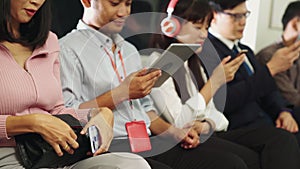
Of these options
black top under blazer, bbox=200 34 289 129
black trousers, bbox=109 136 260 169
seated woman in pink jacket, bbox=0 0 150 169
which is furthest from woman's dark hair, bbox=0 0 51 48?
black top under blazer, bbox=200 34 289 129

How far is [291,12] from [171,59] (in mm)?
1135

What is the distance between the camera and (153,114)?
5.36 feet

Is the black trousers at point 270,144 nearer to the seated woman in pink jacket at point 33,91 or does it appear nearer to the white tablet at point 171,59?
the white tablet at point 171,59

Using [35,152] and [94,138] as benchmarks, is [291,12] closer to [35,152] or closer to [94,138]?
[94,138]

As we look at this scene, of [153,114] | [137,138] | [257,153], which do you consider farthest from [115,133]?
[257,153]

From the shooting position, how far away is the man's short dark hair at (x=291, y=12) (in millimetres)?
2375

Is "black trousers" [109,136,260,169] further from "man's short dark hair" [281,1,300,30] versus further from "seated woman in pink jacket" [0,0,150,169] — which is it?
"man's short dark hair" [281,1,300,30]

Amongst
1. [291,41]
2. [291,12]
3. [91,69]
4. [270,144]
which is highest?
[91,69]

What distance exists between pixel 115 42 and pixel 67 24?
0.17 m

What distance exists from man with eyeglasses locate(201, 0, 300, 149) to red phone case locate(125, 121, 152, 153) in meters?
0.43

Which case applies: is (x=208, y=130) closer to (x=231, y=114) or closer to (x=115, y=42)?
(x=231, y=114)

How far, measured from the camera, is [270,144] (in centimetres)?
170

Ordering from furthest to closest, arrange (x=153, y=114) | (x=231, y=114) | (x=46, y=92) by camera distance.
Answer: (x=231, y=114), (x=153, y=114), (x=46, y=92)

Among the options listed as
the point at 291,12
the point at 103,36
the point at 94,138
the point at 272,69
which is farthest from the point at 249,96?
the point at 94,138
